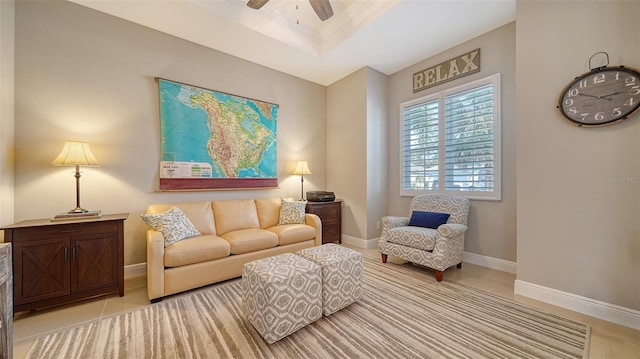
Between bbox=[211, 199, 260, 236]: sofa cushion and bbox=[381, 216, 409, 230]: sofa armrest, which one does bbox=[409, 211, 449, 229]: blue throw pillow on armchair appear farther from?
bbox=[211, 199, 260, 236]: sofa cushion

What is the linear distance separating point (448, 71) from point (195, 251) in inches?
158

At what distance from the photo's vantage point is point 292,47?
11.1 feet

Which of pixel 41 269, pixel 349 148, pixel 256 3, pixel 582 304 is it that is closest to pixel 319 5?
pixel 256 3

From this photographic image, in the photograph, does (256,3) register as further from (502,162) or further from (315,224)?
(502,162)

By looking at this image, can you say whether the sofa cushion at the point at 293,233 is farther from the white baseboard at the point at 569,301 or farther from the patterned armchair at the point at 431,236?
the white baseboard at the point at 569,301

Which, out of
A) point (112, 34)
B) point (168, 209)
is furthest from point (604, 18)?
point (112, 34)

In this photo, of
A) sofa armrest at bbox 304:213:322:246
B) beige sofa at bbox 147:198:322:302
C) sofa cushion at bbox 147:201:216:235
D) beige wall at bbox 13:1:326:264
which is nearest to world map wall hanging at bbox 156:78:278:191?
beige wall at bbox 13:1:326:264

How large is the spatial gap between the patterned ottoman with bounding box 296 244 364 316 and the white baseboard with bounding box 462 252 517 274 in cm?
198

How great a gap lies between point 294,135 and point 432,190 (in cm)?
248

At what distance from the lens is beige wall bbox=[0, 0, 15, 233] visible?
6.88ft

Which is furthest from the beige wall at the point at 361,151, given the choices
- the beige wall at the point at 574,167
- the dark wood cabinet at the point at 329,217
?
the beige wall at the point at 574,167

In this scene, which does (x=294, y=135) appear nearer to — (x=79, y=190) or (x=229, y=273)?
(x=229, y=273)

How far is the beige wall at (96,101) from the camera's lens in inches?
92.7

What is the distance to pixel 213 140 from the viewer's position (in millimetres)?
3350
